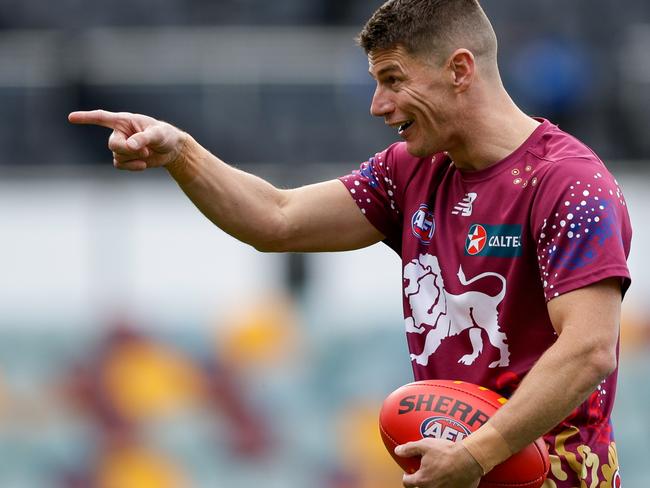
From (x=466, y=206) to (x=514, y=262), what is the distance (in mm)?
235

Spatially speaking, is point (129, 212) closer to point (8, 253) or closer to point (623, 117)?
point (8, 253)

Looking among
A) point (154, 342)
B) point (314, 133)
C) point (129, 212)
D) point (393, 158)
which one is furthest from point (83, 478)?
point (393, 158)

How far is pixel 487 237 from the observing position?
4004 millimetres

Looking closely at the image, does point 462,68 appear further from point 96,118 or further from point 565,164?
point 96,118

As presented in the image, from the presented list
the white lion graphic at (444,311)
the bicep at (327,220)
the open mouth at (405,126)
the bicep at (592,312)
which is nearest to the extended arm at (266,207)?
the bicep at (327,220)

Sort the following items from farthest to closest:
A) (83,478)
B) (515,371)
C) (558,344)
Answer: (83,478), (515,371), (558,344)

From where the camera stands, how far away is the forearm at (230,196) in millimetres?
4297

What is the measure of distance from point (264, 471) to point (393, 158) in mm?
4633

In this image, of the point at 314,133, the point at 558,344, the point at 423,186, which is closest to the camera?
the point at 558,344

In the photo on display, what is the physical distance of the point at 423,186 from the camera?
427 cm

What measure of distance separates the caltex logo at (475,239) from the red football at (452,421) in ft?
1.19

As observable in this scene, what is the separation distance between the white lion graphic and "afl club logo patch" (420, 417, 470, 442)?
256 millimetres

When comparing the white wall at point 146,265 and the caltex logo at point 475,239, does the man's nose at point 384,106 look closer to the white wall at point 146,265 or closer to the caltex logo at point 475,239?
the caltex logo at point 475,239

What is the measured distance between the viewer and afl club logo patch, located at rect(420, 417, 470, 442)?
151 inches
